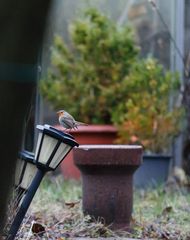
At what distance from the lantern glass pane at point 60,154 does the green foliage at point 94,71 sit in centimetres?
368

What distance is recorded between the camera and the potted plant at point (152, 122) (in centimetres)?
551

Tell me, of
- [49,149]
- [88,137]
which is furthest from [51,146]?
[88,137]


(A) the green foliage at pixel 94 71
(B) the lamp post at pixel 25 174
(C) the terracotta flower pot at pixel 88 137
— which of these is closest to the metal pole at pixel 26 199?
(B) the lamp post at pixel 25 174

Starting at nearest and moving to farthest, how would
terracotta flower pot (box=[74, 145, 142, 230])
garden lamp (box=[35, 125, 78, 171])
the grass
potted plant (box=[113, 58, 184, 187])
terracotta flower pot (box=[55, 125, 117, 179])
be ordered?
1. garden lamp (box=[35, 125, 78, 171])
2. the grass
3. terracotta flower pot (box=[74, 145, 142, 230])
4. potted plant (box=[113, 58, 184, 187])
5. terracotta flower pot (box=[55, 125, 117, 179])

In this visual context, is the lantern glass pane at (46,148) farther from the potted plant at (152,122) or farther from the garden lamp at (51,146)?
the potted plant at (152,122)

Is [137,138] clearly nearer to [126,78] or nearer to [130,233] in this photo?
[126,78]

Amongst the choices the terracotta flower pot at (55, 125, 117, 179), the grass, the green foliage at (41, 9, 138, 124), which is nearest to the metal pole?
the grass

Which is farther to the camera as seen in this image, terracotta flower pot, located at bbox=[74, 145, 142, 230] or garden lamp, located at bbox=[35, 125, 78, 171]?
terracotta flower pot, located at bbox=[74, 145, 142, 230]

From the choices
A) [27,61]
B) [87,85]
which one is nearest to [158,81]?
[87,85]

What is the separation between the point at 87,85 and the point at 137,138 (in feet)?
2.83

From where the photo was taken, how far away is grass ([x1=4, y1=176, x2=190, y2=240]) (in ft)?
10.0

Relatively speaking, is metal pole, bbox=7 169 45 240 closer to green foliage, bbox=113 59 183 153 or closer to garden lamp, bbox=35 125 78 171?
garden lamp, bbox=35 125 78 171

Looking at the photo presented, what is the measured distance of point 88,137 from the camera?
240 inches

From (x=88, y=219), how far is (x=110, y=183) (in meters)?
0.21
